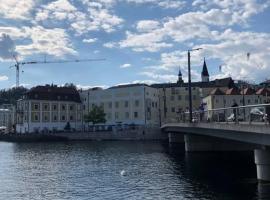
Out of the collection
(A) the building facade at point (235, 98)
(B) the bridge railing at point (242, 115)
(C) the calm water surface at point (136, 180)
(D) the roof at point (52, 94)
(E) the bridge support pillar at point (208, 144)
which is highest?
(D) the roof at point (52, 94)

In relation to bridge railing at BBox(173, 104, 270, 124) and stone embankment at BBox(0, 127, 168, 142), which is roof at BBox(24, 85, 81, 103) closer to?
stone embankment at BBox(0, 127, 168, 142)

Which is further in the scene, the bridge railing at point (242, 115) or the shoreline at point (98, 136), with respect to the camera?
the shoreline at point (98, 136)

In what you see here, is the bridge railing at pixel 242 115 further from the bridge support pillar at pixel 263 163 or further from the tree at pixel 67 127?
the tree at pixel 67 127

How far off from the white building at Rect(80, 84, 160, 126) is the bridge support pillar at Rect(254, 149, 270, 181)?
131129 millimetres

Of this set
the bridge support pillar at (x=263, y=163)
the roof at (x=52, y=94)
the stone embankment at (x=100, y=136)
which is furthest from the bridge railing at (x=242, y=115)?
the roof at (x=52, y=94)

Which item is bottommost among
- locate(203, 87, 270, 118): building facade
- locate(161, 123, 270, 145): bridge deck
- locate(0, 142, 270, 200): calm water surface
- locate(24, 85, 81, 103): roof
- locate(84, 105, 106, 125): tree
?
locate(0, 142, 270, 200): calm water surface

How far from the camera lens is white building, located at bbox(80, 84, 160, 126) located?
17800 cm

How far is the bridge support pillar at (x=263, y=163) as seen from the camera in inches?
1638

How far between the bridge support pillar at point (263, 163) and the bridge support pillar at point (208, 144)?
123 feet

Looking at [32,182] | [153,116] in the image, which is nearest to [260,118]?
[32,182]

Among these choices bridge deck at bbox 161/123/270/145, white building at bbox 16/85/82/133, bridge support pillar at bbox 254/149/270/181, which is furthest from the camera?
white building at bbox 16/85/82/133

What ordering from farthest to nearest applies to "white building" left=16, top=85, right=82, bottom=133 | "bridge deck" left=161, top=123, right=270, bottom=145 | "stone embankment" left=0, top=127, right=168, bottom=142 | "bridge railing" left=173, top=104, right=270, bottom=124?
1. "white building" left=16, top=85, right=82, bottom=133
2. "stone embankment" left=0, top=127, right=168, bottom=142
3. "bridge deck" left=161, top=123, right=270, bottom=145
4. "bridge railing" left=173, top=104, right=270, bottom=124

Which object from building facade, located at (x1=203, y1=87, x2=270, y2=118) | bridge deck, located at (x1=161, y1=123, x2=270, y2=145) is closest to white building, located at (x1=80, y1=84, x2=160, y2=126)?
building facade, located at (x1=203, y1=87, x2=270, y2=118)

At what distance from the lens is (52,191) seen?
42.5 metres
